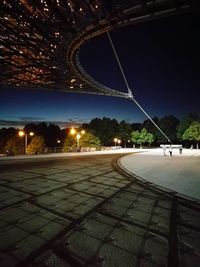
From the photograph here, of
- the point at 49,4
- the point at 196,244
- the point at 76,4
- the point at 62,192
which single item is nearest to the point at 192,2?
the point at 76,4

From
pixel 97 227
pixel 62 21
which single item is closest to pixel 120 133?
pixel 62 21

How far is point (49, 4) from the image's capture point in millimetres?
11578

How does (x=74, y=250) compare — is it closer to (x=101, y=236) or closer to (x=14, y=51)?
(x=101, y=236)

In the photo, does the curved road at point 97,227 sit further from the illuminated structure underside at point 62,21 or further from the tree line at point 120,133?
the tree line at point 120,133

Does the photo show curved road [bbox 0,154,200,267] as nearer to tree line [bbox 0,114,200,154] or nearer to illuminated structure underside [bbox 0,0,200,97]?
illuminated structure underside [bbox 0,0,200,97]

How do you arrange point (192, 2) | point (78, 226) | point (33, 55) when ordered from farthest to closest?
A: 1. point (33, 55)
2. point (192, 2)
3. point (78, 226)

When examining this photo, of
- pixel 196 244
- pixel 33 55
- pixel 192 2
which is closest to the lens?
pixel 196 244

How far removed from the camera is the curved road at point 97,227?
15.6 feet

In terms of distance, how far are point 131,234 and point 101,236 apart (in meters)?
0.73

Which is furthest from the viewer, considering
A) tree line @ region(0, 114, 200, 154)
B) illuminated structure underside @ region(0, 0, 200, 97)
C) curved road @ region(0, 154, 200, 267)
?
tree line @ region(0, 114, 200, 154)

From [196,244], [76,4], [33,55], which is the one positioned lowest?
[196,244]

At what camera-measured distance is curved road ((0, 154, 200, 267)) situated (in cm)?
476

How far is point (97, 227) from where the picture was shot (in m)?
6.37

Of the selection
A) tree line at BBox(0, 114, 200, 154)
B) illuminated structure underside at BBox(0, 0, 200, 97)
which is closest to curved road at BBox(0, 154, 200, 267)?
illuminated structure underside at BBox(0, 0, 200, 97)
